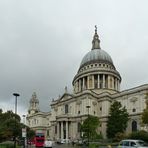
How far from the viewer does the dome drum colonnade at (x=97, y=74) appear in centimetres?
12656

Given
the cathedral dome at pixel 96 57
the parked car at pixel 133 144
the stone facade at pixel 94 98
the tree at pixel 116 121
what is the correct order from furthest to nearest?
the cathedral dome at pixel 96 57, the stone facade at pixel 94 98, the tree at pixel 116 121, the parked car at pixel 133 144

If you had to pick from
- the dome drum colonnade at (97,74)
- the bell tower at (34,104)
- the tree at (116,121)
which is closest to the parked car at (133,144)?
the tree at (116,121)

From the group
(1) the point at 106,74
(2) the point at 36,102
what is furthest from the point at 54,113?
(2) the point at 36,102

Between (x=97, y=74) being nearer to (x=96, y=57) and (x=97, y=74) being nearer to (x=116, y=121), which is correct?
(x=96, y=57)

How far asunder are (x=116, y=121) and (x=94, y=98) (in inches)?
742

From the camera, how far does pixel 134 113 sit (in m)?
104

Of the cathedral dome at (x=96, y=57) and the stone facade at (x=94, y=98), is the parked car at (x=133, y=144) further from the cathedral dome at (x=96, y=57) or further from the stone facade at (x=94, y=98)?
the cathedral dome at (x=96, y=57)

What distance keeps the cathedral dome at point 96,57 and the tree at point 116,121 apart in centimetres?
3512

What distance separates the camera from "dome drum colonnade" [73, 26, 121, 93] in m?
127

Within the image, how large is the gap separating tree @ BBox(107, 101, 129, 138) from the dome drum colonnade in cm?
2506

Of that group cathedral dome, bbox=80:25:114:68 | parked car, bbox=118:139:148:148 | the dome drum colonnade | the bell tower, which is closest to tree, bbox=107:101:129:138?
the dome drum colonnade

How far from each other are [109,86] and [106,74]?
444 cm

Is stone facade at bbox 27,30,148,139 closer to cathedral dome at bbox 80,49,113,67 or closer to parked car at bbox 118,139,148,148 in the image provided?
cathedral dome at bbox 80,49,113,67

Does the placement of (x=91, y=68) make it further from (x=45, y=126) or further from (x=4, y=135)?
(x=4, y=135)
